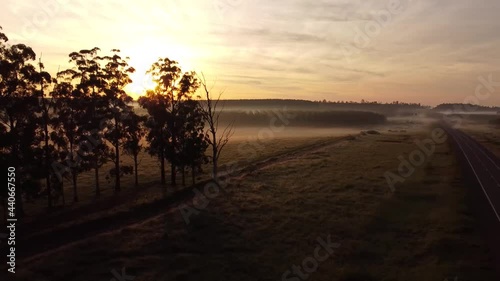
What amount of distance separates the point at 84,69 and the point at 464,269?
147 feet

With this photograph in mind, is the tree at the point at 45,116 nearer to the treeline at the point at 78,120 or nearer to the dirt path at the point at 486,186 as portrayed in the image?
the treeline at the point at 78,120

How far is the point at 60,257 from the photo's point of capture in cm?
2730

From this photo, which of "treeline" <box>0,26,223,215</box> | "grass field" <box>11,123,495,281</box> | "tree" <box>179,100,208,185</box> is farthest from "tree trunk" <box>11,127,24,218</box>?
"tree" <box>179,100,208,185</box>

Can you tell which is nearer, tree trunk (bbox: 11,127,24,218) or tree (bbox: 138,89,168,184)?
tree trunk (bbox: 11,127,24,218)

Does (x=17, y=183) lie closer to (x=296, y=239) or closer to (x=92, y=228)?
(x=92, y=228)

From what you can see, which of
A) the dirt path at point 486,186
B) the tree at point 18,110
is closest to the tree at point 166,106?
the tree at point 18,110

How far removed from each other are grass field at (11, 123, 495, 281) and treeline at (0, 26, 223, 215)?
12.1 metres

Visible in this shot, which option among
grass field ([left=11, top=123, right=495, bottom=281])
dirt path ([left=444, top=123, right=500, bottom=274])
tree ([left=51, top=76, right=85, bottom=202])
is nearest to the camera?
grass field ([left=11, top=123, right=495, bottom=281])

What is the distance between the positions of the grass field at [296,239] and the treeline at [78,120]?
12.1m

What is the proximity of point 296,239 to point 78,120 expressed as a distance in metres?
31.0

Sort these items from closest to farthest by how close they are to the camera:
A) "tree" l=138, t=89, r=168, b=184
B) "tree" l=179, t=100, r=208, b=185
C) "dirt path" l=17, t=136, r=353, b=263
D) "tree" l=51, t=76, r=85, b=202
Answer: "dirt path" l=17, t=136, r=353, b=263 < "tree" l=51, t=76, r=85, b=202 < "tree" l=179, t=100, r=208, b=185 < "tree" l=138, t=89, r=168, b=184

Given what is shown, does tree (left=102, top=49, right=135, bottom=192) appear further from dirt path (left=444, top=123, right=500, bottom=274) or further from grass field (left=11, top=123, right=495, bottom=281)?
dirt path (left=444, top=123, right=500, bottom=274)

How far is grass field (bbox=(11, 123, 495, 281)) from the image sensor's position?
25.3 m

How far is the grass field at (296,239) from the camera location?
83.1 ft
